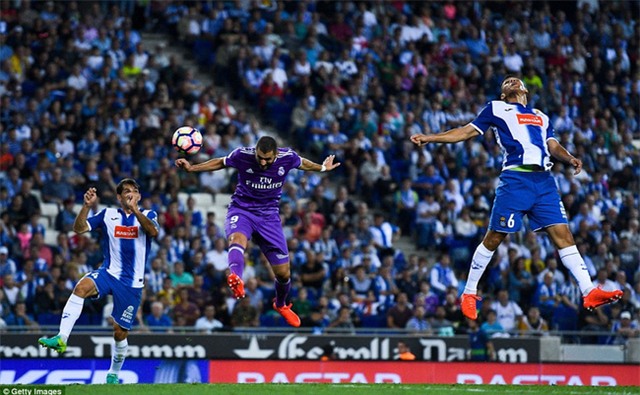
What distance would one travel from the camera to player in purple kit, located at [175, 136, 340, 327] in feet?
51.1

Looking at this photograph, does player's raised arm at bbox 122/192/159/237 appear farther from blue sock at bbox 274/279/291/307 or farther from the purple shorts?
blue sock at bbox 274/279/291/307

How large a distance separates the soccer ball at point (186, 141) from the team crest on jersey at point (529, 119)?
412cm

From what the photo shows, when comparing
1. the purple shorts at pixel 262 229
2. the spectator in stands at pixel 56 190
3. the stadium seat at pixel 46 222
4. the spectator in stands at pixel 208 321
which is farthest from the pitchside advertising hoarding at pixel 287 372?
the purple shorts at pixel 262 229

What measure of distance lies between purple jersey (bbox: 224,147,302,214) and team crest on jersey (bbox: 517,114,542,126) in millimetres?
2822

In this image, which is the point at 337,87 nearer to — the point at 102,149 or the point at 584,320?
the point at 102,149

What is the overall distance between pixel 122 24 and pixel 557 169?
9705 millimetres

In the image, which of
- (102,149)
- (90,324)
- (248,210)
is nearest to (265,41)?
(102,149)

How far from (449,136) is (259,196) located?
264 cm

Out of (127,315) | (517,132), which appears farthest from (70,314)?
(517,132)

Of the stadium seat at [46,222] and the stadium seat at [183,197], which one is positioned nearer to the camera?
the stadium seat at [46,222]

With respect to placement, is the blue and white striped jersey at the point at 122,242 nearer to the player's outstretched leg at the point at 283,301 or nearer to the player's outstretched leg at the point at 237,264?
the player's outstretched leg at the point at 237,264

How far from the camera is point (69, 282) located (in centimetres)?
2214

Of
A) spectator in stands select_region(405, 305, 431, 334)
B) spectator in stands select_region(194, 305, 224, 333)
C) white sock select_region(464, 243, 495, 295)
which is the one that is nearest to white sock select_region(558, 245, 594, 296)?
white sock select_region(464, 243, 495, 295)

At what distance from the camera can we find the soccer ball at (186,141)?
54.1 ft
